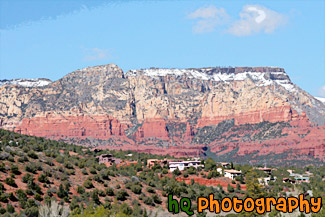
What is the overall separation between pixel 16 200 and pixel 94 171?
22337mm

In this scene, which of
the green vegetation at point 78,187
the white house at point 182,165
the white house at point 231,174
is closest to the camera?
the green vegetation at point 78,187

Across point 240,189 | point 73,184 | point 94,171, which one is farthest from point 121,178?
point 240,189

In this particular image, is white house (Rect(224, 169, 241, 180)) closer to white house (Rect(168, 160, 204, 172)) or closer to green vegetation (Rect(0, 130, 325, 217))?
green vegetation (Rect(0, 130, 325, 217))

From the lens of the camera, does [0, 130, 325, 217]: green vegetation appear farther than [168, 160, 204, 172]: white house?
No

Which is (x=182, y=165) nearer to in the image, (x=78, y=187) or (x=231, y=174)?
(x=231, y=174)

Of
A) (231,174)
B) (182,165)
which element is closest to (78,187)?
(231,174)

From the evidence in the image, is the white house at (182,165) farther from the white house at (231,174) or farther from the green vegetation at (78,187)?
the green vegetation at (78,187)

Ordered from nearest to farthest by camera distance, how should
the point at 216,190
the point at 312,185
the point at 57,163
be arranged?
the point at 57,163
the point at 216,190
the point at 312,185

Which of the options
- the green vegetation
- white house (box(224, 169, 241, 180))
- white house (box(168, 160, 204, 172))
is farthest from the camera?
white house (box(168, 160, 204, 172))

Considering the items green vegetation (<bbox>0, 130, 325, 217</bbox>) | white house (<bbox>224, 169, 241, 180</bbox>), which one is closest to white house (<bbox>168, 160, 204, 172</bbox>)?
white house (<bbox>224, 169, 241, 180</bbox>)

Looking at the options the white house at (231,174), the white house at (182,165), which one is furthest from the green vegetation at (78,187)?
the white house at (182,165)

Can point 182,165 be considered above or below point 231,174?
above

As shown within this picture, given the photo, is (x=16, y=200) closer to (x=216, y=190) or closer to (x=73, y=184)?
(x=73, y=184)

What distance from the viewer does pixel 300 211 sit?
253 feet
